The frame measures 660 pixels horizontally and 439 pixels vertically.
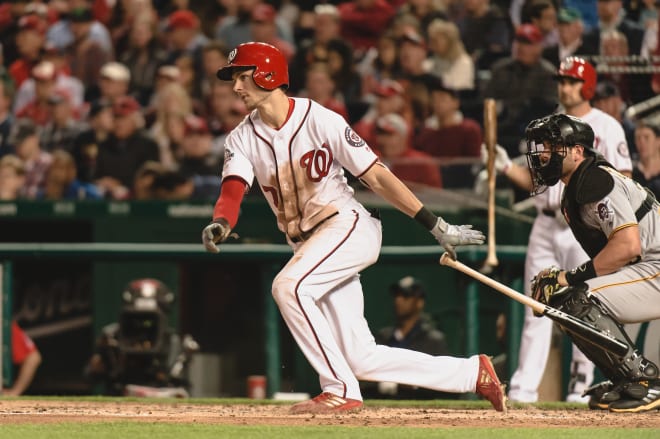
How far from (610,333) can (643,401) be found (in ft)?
1.10

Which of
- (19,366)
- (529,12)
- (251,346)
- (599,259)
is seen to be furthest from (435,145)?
(599,259)

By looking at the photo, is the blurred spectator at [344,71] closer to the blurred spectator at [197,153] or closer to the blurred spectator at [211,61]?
the blurred spectator at [211,61]

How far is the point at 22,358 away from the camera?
907 cm

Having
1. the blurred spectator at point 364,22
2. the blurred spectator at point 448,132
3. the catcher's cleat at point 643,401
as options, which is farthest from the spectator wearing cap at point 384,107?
the catcher's cleat at point 643,401

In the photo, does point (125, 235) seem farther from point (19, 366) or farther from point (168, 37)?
point (168, 37)

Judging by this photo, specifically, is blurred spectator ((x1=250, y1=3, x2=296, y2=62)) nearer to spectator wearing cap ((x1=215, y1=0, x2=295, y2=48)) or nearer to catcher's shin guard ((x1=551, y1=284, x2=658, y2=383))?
spectator wearing cap ((x1=215, y1=0, x2=295, y2=48))

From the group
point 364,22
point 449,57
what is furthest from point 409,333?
point 364,22

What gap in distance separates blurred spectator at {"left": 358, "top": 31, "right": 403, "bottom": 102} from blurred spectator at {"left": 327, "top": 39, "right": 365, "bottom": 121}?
0.08 meters

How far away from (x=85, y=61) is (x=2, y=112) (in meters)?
1.06

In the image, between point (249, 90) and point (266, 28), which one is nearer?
point (249, 90)

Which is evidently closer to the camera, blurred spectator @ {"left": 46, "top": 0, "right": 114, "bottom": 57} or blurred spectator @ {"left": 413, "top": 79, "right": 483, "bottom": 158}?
blurred spectator @ {"left": 413, "top": 79, "right": 483, "bottom": 158}

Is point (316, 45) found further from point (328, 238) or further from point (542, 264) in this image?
point (328, 238)

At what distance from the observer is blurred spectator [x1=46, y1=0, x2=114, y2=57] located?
12852mm

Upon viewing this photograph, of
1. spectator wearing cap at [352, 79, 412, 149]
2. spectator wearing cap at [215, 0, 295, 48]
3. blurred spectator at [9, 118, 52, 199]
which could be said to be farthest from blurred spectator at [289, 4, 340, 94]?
blurred spectator at [9, 118, 52, 199]
